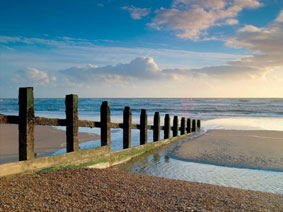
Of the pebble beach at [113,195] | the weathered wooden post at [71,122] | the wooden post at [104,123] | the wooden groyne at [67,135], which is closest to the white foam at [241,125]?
the wooden groyne at [67,135]

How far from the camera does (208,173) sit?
19.1 ft

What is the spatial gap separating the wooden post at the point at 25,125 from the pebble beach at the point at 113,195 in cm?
39

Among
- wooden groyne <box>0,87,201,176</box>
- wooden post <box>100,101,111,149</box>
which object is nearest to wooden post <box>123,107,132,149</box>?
wooden groyne <box>0,87,201,176</box>

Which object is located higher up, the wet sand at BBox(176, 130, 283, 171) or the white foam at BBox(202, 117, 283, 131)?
the wet sand at BBox(176, 130, 283, 171)

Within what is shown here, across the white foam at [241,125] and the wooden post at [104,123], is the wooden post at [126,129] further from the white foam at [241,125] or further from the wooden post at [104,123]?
the white foam at [241,125]

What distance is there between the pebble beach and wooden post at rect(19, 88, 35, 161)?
1.29ft

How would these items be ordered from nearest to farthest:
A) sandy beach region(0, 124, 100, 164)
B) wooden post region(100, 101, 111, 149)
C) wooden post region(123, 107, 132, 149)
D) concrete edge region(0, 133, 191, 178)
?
concrete edge region(0, 133, 191, 178), wooden post region(100, 101, 111, 149), wooden post region(123, 107, 132, 149), sandy beach region(0, 124, 100, 164)

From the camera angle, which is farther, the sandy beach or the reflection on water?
the sandy beach

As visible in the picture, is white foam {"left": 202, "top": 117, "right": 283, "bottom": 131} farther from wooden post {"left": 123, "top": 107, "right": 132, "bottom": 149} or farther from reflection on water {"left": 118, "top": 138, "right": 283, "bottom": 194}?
wooden post {"left": 123, "top": 107, "right": 132, "bottom": 149}

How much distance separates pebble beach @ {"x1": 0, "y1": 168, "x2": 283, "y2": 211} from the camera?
2.98 m

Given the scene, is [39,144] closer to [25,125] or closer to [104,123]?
[104,123]

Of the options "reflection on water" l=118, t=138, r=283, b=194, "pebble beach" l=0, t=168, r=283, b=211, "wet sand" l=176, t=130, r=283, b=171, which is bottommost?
"reflection on water" l=118, t=138, r=283, b=194

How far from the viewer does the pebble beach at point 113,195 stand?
117 inches

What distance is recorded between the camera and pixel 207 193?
13.1 feet
